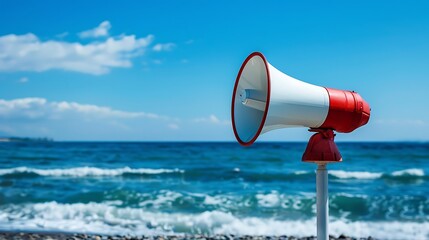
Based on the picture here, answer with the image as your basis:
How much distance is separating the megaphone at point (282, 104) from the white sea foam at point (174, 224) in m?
5.58

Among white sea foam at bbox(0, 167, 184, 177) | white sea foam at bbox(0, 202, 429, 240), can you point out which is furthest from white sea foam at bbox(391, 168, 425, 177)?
white sea foam at bbox(0, 202, 429, 240)

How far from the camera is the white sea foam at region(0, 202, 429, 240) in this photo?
792 cm

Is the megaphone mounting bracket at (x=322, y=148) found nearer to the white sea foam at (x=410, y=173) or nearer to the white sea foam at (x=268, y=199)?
the white sea foam at (x=268, y=199)

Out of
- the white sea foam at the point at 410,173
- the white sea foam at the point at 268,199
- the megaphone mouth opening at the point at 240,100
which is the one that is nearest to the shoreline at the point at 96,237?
the white sea foam at the point at 268,199

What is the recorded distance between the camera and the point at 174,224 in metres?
8.63

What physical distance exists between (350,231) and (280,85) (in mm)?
6625

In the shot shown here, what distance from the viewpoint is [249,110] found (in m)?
2.33

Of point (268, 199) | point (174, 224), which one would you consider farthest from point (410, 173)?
point (174, 224)

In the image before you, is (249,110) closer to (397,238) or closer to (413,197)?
(397,238)

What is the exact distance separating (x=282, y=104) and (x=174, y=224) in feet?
22.5

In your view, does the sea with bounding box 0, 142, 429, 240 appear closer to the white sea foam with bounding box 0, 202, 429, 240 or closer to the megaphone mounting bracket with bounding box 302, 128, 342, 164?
the white sea foam with bounding box 0, 202, 429, 240

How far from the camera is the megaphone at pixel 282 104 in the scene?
2064 millimetres

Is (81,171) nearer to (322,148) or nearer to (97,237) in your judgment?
(97,237)

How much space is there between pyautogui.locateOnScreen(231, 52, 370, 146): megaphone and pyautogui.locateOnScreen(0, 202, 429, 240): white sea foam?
5580 millimetres
